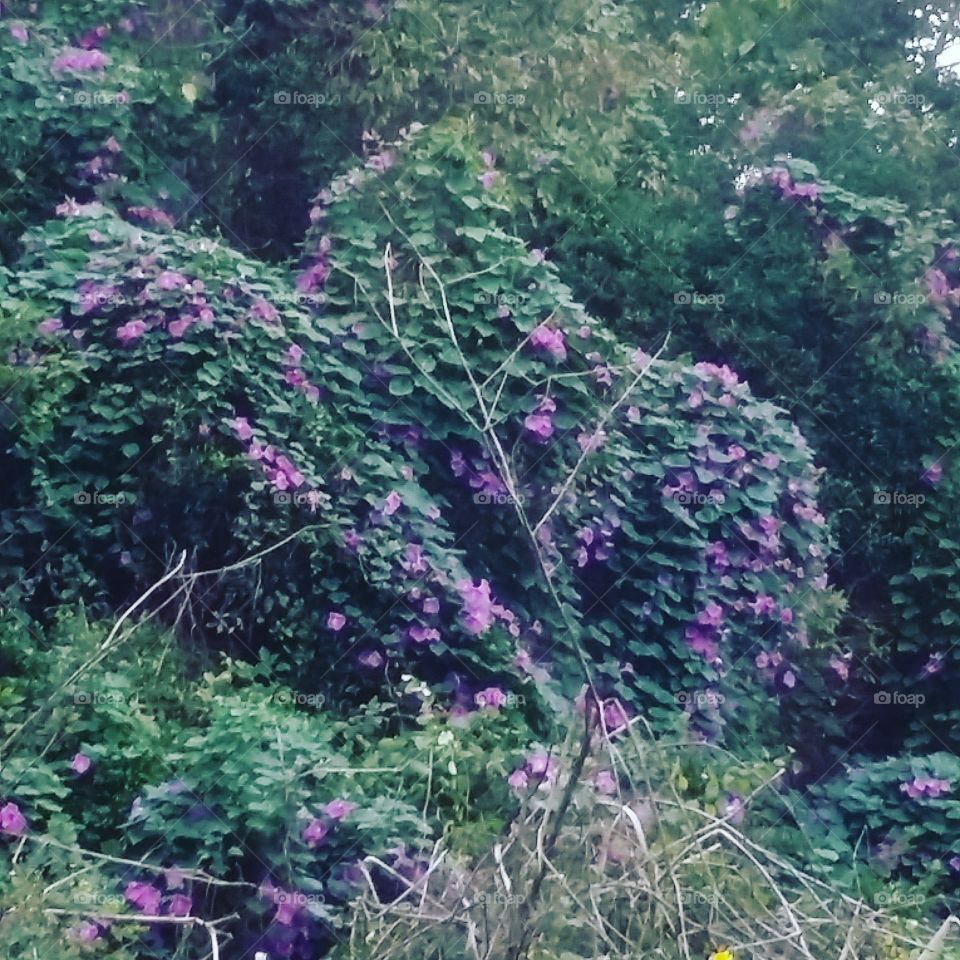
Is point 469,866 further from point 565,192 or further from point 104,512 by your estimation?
point 565,192

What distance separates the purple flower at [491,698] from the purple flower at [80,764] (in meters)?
1.39

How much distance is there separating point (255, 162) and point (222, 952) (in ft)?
12.6

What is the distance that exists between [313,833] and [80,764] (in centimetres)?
80

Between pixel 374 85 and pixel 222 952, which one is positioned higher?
pixel 374 85

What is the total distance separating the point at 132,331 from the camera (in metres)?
5.16

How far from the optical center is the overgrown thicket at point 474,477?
4035 millimetres

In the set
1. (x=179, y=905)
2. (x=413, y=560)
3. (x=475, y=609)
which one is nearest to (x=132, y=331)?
(x=413, y=560)

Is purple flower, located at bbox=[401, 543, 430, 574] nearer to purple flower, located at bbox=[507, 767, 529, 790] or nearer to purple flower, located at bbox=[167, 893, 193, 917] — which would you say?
purple flower, located at bbox=[507, 767, 529, 790]

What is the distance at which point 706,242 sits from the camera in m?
7.11

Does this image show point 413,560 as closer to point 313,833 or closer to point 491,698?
point 491,698

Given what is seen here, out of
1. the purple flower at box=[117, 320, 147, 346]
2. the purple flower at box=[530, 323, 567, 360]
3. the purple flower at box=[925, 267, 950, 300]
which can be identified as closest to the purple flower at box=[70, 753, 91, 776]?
the purple flower at box=[117, 320, 147, 346]

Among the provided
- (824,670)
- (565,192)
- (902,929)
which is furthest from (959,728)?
(565,192)

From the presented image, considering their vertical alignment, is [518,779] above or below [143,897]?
above

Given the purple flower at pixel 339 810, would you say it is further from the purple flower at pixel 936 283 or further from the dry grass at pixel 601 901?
the purple flower at pixel 936 283
